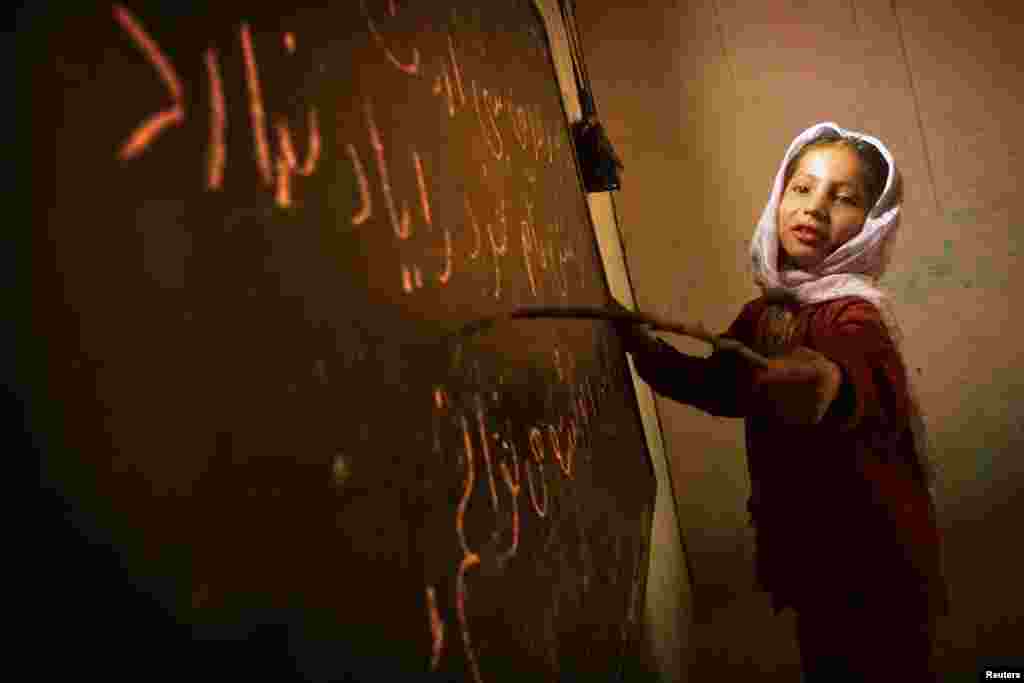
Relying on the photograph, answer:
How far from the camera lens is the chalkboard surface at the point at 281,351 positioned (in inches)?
6.7

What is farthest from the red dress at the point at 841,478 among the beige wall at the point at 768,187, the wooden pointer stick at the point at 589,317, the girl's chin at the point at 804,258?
the beige wall at the point at 768,187

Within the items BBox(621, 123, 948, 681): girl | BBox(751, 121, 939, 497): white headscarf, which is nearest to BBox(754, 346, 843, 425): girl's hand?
BBox(621, 123, 948, 681): girl

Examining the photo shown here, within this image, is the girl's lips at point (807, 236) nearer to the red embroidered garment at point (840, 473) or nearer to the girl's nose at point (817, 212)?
the girl's nose at point (817, 212)

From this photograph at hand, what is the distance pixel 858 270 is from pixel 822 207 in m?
0.14

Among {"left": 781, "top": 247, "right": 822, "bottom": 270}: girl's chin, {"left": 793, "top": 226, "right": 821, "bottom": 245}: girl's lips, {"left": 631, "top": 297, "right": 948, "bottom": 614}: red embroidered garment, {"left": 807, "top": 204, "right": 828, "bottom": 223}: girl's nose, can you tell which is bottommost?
Result: {"left": 631, "top": 297, "right": 948, "bottom": 614}: red embroidered garment

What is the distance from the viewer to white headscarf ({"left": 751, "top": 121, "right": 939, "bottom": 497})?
4.20 ft

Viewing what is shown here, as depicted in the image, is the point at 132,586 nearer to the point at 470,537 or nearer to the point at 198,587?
the point at 198,587

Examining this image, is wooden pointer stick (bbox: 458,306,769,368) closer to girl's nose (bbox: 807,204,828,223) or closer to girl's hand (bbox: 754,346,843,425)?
girl's hand (bbox: 754,346,843,425)

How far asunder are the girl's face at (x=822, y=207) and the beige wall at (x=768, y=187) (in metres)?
0.81

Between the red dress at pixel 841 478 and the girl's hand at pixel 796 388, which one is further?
the red dress at pixel 841 478

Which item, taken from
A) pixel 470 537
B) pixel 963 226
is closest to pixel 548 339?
pixel 470 537

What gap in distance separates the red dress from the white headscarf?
0.12 feet

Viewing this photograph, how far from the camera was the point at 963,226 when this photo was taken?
83.7 inches

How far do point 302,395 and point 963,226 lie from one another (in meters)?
2.38
